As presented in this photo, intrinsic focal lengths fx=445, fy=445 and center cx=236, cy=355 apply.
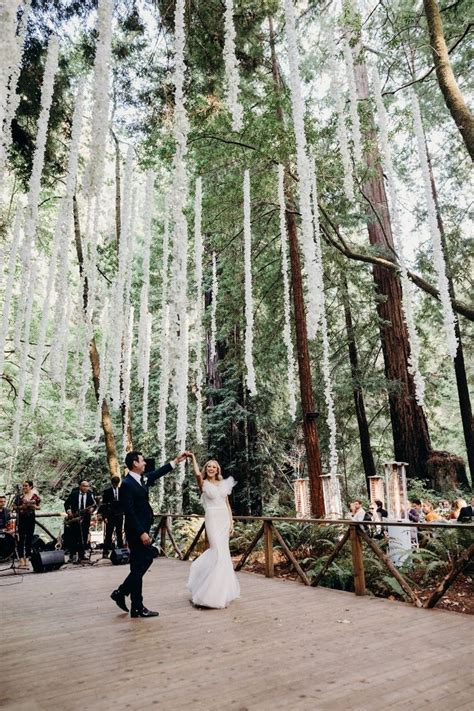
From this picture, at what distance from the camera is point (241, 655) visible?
3.28 meters

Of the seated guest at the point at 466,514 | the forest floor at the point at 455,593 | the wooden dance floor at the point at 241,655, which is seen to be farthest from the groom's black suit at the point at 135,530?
the seated guest at the point at 466,514

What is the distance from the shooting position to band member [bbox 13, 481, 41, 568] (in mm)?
8116

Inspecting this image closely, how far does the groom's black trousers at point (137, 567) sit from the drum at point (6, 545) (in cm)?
540

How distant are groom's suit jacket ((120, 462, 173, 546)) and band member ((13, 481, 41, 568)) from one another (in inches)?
180

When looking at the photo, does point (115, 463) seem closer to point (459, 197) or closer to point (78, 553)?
point (78, 553)

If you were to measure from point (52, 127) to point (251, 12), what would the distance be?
4.07 meters

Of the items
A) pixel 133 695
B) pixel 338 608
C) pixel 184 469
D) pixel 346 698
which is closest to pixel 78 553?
pixel 184 469

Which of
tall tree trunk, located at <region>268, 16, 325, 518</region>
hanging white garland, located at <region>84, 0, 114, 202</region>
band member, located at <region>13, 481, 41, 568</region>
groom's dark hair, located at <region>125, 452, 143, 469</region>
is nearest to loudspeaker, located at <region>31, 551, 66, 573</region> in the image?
band member, located at <region>13, 481, 41, 568</region>

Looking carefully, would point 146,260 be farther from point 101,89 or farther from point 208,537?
point 208,537

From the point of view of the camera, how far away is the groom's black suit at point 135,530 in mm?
4324

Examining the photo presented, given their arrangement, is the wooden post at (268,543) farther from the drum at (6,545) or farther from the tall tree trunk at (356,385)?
the tall tree trunk at (356,385)

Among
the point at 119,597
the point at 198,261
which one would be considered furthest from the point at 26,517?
the point at 198,261

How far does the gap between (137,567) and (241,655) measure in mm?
1446

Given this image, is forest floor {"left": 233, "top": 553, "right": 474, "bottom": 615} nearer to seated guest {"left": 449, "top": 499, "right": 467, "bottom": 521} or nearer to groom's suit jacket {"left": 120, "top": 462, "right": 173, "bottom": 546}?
seated guest {"left": 449, "top": 499, "right": 467, "bottom": 521}
